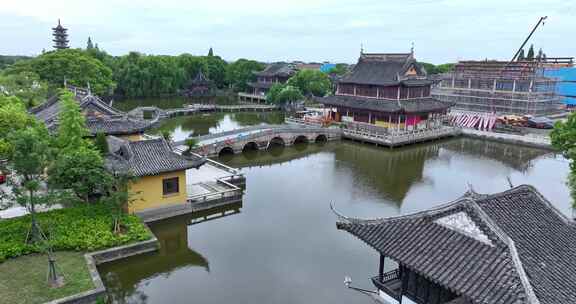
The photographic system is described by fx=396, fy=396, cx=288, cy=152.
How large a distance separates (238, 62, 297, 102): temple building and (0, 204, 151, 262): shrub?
70659 millimetres

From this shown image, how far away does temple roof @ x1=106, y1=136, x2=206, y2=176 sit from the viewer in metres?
22.8

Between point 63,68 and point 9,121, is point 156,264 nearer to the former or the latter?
point 9,121

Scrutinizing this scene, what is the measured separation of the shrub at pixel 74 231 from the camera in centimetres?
1796

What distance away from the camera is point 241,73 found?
3954 inches

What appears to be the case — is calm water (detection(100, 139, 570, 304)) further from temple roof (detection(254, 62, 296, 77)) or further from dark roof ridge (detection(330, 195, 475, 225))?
temple roof (detection(254, 62, 296, 77))

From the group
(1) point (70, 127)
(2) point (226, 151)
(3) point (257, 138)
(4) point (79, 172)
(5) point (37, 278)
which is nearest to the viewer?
(5) point (37, 278)

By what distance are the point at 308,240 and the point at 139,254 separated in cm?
869

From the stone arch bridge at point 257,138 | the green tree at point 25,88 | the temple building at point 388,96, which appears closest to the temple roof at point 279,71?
the temple building at point 388,96

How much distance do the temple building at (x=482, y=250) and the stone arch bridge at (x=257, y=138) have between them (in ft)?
94.6

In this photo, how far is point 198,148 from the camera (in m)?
38.6

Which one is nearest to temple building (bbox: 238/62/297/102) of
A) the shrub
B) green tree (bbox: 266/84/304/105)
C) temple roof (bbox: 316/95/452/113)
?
green tree (bbox: 266/84/304/105)

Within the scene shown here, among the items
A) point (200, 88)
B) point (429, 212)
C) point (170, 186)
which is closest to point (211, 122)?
point (200, 88)

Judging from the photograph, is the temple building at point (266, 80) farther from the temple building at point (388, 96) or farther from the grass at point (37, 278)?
the grass at point (37, 278)

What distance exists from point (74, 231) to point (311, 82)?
2556 inches
